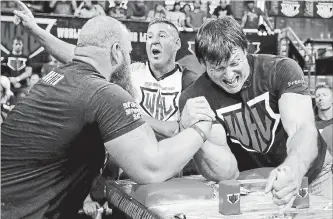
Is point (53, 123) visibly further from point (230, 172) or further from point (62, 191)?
point (230, 172)

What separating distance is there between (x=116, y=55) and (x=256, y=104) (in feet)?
2.41

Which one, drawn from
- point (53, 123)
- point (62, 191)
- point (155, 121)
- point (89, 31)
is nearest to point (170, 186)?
point (62, 191)

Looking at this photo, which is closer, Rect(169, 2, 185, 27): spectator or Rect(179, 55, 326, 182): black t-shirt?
Rect(179, 55, 326, 182): black t-shirt

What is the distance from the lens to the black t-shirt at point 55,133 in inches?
52.7

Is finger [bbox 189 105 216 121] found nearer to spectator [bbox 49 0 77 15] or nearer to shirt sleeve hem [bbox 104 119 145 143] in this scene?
shirt sleeve hem [bbox 104 119 145 143]

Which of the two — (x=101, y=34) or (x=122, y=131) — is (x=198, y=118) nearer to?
(x=122, y=131)

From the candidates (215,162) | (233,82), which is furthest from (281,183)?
(233,82)

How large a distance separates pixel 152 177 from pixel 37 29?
4.49 ft

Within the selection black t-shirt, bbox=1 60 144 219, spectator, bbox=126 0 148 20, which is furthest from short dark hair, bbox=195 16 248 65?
spectator, bbox=126 0 148 20

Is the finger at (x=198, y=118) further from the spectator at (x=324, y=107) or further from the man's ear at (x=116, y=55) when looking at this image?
the spectator at (x=324, y=107)

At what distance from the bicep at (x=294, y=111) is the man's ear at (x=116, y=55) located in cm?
73

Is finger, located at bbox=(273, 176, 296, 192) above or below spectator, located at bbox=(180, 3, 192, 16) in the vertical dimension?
below

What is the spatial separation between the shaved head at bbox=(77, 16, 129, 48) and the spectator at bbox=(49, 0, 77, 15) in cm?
426

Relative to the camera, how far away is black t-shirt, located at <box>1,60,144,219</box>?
134 cm
